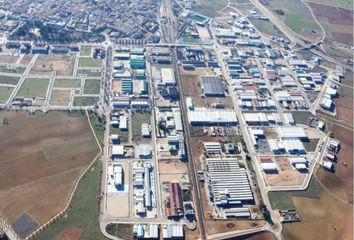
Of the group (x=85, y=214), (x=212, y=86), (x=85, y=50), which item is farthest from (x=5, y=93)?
(x=212, y=86)

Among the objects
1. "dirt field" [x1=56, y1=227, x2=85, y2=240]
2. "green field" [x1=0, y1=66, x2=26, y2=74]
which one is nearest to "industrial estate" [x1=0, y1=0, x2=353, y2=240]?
"dirt field" [x1=56, y1=227, x2=85, y2=240]

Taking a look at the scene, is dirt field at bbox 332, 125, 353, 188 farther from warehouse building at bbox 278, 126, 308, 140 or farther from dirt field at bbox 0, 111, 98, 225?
dirt field at bbox 0, 111, 98, 225

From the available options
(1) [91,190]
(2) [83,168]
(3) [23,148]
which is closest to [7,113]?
(3) [23,148]

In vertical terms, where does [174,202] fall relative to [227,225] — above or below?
above

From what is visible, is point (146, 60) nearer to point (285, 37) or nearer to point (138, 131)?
point (138, 131)

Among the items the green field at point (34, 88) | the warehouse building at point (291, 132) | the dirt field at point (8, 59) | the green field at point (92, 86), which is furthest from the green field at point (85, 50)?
the warehouse building at point (291, 132)

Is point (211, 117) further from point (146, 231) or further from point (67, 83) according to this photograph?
point (67, 83)

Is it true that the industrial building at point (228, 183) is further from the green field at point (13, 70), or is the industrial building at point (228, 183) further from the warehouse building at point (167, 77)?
the green field at point (13, 70)
